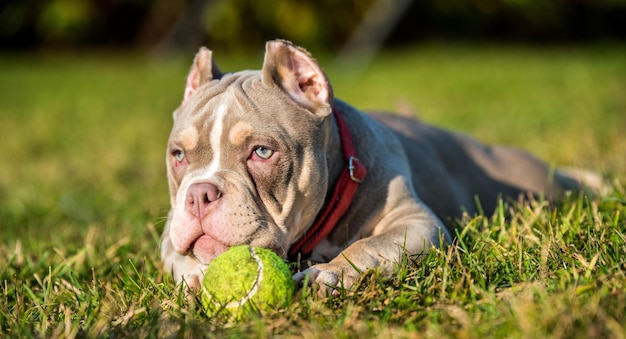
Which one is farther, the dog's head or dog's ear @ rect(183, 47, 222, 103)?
dog's ear @ rect(183, 47, 222, 103)

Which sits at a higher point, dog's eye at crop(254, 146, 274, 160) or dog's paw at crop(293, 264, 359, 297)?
dog's eye at crop(254, 146, 274, 160)

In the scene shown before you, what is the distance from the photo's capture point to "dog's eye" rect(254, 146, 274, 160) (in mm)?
3229

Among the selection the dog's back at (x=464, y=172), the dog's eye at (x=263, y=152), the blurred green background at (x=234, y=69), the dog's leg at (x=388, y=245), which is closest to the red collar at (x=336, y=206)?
the dog's leg at (x=388, y=245)

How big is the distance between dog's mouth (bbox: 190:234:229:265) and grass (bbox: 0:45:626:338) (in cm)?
18

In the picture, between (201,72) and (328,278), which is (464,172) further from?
(328,278)

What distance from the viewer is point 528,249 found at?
3.18 metres

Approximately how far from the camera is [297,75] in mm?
3543

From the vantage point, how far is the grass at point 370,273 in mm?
2506

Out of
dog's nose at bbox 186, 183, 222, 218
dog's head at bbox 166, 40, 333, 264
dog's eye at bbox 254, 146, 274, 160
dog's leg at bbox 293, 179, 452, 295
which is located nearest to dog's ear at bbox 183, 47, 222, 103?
dog's head at bbox 166, 40, 333, 264

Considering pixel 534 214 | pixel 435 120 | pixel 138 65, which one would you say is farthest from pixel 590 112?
pixel 138 65

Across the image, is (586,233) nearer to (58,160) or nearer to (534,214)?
(534,214)

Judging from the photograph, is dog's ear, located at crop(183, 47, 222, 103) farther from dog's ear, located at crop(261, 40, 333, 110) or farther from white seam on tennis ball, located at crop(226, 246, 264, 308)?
white seam on tennis ball, located at crop(226, 246, 264, 308)

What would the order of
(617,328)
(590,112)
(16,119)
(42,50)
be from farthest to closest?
(42,50)
(16,119)
(590,112)
(617,328)

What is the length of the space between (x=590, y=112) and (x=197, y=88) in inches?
220
